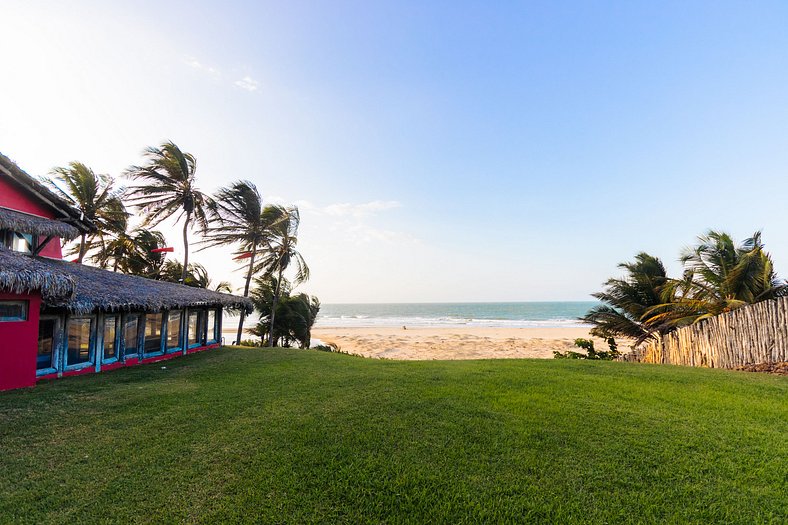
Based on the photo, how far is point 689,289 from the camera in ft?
32.2

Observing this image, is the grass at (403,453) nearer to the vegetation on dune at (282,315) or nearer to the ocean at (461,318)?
the vegetation on dune at (282,315)

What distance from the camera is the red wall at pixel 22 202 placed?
8805 millimetres

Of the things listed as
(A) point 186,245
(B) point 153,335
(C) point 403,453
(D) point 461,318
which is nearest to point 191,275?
(A) point 186,245

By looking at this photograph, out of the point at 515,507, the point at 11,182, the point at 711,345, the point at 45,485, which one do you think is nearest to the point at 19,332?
the point at 45,485

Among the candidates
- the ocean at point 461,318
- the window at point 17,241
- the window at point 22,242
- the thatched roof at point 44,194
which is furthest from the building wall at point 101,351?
the ocean at point 461,318

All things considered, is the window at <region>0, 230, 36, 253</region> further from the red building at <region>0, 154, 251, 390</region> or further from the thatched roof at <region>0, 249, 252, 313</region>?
the thatched roof at <region>0, 249, 252, 313</region>

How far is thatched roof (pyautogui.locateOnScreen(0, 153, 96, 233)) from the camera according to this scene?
8.68m

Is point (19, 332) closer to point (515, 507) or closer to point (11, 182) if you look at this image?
point (11, 182)

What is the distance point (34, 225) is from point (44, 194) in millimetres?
1290

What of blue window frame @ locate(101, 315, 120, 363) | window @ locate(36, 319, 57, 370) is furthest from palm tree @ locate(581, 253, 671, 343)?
window @ locate(36, 319, 57, 370)

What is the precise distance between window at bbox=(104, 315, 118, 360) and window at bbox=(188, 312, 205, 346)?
2624 mm

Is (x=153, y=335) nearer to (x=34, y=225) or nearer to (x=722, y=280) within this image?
(x=34, y=225)

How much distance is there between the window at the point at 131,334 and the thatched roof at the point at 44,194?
3388mm

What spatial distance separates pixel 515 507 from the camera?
2.63 m
